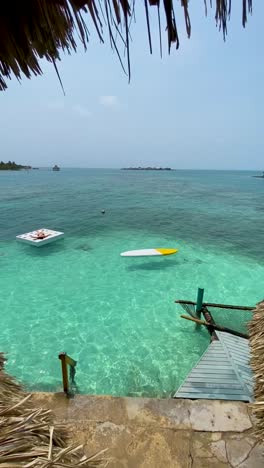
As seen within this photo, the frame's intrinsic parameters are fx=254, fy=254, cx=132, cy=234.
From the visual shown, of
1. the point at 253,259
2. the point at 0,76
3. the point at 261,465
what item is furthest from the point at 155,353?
the point at 253,259

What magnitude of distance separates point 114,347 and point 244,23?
853 cm

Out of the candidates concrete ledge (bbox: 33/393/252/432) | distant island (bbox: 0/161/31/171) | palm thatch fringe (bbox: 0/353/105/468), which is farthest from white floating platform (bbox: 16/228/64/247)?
distant island (bbox: 0/161/31/171)

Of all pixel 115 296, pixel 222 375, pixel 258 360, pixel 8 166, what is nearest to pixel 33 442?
pixel 258 360

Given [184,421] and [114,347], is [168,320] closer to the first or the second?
[114,347]

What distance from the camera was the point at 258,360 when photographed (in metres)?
4.02

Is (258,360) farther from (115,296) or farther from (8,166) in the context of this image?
(8,166)

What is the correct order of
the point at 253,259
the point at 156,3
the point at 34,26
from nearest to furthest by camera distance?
the point at 156,3 < the point at 34,26 < the point at 253,259

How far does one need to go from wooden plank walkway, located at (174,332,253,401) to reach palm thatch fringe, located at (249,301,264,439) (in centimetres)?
124

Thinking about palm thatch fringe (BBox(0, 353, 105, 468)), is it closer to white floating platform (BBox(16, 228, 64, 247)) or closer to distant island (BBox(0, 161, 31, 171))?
white floating platform (BBox(16, 228, 64, 247))

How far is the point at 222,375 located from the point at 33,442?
486 centimetres

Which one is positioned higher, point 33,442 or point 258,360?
point 33,442

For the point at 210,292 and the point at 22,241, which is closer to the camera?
the point at 210,292

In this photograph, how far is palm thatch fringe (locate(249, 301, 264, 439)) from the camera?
10.8 ft

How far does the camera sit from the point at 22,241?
16.7 m
